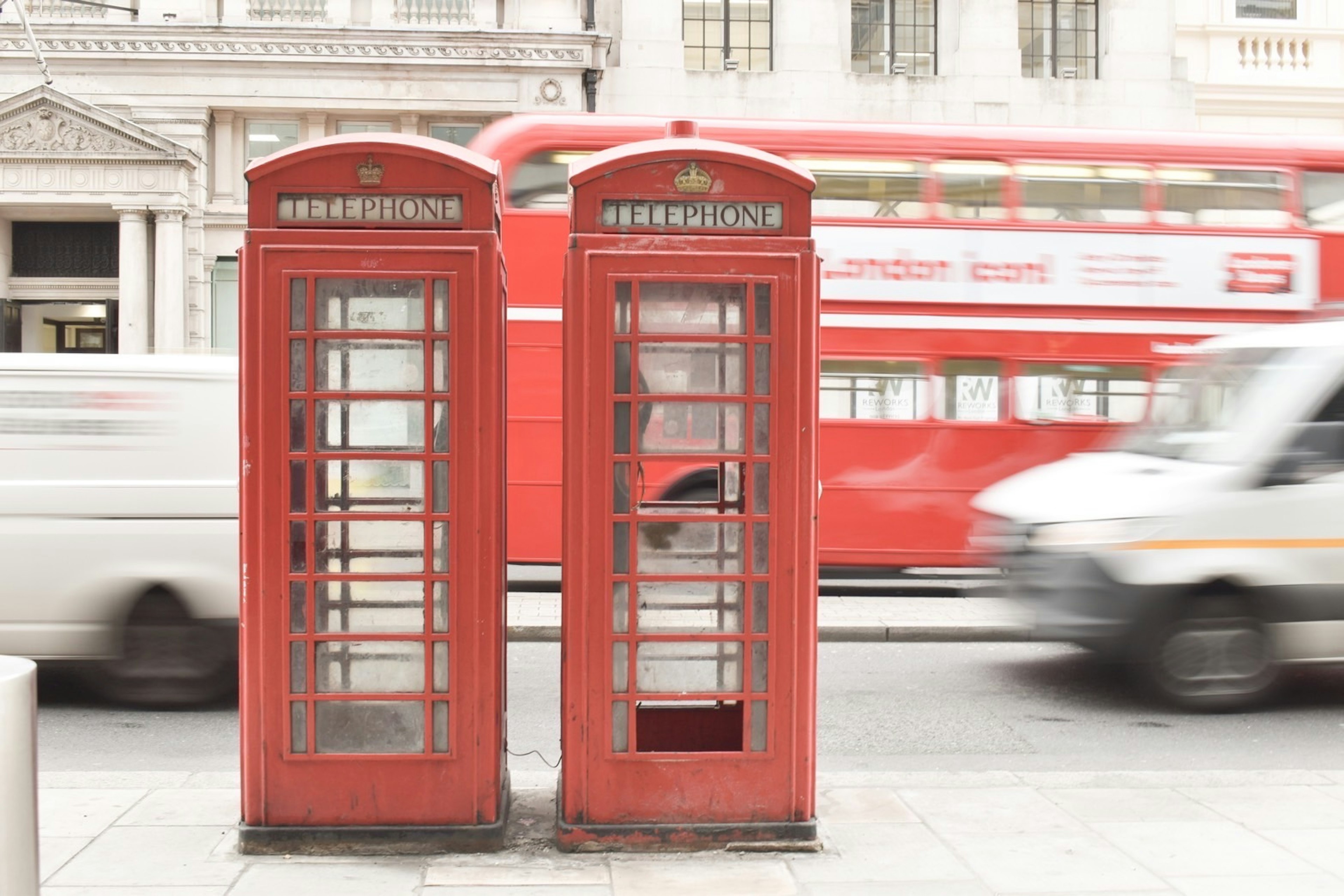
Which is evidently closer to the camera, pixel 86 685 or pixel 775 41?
pixel 86 685

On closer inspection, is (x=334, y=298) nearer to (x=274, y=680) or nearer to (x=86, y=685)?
(x=274, y=680)

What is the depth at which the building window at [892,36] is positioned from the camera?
2152 centimetres

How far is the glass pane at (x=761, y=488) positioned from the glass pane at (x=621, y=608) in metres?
0.51

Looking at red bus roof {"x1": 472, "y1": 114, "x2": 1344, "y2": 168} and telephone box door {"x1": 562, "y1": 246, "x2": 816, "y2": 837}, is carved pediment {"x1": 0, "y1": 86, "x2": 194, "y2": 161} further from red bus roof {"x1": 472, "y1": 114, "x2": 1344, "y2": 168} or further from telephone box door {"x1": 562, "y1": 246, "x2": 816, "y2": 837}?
telephone box door {"x1": 562, "y1": 246, "x2": 816, "y2": 837}

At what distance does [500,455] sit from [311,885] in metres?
1.49

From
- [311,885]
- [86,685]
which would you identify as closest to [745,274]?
[311,885]

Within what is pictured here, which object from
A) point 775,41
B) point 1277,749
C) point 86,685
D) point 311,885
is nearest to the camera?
point 311,885

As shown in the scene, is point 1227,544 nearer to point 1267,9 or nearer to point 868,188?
point 868,188

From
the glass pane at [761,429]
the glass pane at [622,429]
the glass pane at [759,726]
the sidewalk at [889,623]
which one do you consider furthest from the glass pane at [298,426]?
the sidewalk at [889,623]

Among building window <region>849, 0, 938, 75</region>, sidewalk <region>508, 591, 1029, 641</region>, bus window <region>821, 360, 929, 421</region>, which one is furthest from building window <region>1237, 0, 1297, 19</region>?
sidewalk <region>508, 591, 1029, 641</region>

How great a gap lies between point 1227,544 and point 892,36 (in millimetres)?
16607

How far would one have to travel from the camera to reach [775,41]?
21.2 meters

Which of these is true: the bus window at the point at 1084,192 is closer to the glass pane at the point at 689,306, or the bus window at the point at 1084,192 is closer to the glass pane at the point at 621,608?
the glass pane at the point at 689,306

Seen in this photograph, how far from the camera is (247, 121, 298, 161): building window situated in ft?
67.2
